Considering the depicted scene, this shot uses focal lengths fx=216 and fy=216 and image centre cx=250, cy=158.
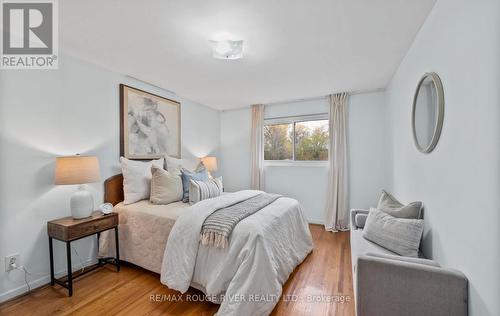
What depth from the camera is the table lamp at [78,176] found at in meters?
1.96

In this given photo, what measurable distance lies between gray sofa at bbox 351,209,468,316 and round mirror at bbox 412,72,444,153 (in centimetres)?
84

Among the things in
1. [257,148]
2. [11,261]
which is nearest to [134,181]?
[11,261]

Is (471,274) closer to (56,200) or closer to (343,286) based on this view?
(343,286)

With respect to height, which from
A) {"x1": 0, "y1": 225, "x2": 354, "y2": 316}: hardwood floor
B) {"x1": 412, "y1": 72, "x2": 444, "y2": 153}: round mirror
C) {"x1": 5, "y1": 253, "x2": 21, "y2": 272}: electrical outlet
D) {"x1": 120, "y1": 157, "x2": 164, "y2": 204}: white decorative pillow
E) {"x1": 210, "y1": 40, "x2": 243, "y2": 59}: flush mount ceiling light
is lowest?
{"x1": 0, "y1": 225, "x2": 354, "y2": 316}: hardwood floor

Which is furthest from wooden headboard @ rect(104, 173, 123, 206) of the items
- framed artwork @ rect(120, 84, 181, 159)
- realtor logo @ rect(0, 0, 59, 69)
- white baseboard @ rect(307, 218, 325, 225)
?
white baseboard @ rect(307, 218, 325, 225)

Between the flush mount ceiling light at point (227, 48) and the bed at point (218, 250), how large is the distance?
1472 mm

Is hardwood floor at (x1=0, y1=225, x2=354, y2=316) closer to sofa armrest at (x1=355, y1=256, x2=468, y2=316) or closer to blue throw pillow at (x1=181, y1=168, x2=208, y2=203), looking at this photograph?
sofa armrest at (x1=355, y1=256, x2=468, y2=316)

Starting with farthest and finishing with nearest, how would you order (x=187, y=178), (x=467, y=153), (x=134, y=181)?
(x=187, y=178)
(x=134, y=181)
(x=467, y=153)

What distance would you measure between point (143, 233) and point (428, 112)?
277 cm

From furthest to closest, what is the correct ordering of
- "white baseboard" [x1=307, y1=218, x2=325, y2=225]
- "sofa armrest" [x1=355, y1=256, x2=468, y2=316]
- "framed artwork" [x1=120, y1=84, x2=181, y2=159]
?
"white baseboard" [x1=307, y1=218, x2=325, y2=225] → "framed artwork" [x1=120, y1=84, x2=181, y2=159] → "sofa armrest" [x1=355, y1=256, x2=468, y2=316]

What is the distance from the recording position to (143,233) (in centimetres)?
225

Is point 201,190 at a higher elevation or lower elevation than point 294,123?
lower

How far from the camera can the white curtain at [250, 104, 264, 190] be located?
4.32 meters

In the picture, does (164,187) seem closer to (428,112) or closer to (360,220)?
(360,220)
